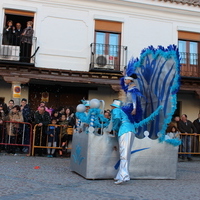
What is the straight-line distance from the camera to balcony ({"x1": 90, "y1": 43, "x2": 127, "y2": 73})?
549 inches

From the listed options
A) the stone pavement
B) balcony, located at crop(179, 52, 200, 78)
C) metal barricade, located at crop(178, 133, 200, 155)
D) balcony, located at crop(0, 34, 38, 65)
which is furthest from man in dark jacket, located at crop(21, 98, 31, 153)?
balcony, located at crop(179, 52, 200, 78)

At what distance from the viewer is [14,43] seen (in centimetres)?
1354

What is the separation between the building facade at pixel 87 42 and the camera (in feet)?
44.3

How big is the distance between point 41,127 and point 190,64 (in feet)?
31.1

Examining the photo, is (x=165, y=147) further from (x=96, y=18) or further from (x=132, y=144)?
(x=96, y=18)

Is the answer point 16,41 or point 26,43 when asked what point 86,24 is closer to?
point 26,43

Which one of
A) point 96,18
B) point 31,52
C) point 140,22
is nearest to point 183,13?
point 140,22

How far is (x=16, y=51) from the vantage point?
1320cm

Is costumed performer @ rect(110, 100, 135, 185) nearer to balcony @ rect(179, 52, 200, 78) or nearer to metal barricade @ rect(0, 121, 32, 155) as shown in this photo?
metal barricade @ rect(0, 121, 32, 155)

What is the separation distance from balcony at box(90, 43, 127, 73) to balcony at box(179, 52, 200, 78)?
337 centimetres

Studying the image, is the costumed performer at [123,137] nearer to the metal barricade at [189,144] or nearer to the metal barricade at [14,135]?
the metal barricade at [14,135]

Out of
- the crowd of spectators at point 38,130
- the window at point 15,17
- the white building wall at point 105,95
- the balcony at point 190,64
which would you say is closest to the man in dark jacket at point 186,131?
the crowd of spectators at point 38,130

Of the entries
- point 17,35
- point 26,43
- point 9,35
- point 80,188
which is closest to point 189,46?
point 26,43

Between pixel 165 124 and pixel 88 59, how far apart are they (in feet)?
28.4
